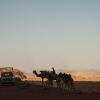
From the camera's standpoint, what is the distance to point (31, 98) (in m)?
25.9

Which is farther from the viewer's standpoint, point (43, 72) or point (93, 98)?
point (43, 72)

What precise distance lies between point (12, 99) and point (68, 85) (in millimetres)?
16306

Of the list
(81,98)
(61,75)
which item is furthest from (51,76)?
(81,98)

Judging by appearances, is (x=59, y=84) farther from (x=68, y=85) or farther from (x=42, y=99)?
(x=42, y=99)

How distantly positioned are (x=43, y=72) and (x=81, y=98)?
16.2 m

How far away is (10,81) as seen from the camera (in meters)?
48.2

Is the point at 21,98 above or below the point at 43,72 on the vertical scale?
below

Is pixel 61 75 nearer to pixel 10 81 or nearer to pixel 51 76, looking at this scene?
pixel 51 76

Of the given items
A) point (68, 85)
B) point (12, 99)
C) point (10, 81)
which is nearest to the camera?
point (12, 99)

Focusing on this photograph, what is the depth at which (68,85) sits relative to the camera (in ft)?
134

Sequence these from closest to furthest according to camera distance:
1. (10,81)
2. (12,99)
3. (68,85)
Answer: (12,99) → (68,85) → (10,81)

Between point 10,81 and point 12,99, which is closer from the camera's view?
point 12,99

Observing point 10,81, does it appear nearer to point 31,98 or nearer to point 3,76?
point 3,76

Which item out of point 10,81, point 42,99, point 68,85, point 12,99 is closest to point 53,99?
point 42,99
